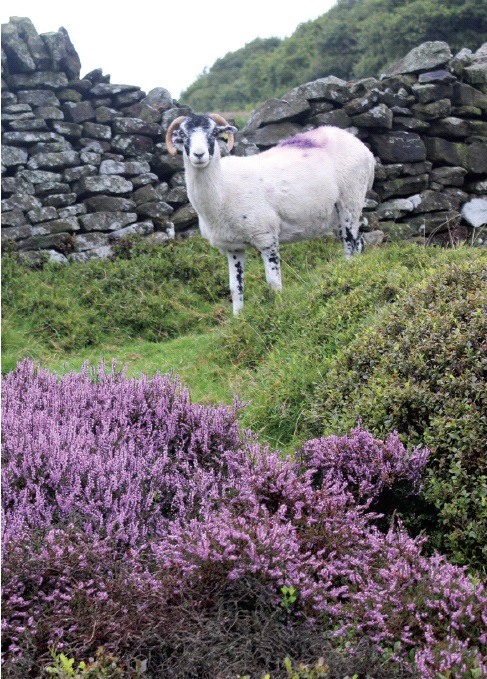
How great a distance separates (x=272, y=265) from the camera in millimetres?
9070

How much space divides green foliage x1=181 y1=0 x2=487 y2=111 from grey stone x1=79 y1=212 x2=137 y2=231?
12144 millimetres

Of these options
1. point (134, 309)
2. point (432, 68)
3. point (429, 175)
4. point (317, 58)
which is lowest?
point (134, 309)

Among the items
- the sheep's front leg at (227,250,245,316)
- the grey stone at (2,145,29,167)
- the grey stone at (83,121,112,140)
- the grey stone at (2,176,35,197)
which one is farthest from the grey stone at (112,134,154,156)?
the sheep's front leg at (227,250,245,316)

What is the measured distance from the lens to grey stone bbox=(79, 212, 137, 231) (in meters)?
12.2

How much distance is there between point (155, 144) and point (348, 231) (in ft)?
15.0

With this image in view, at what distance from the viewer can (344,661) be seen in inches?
106

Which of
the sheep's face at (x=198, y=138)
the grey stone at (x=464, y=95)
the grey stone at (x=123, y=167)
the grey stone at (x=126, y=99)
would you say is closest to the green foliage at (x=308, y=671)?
the sheep's face at (x=198, y=138)

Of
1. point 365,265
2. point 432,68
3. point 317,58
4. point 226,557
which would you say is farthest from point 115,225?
point 317,58

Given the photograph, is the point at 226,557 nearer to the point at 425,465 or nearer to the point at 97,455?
the point at 97,455

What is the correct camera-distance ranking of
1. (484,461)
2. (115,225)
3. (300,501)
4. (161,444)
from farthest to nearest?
(115,225)
(161,444)
(484,461)
(300,501)

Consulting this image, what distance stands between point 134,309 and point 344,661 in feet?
25.6

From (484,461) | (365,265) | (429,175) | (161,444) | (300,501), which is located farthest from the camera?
(429,175)

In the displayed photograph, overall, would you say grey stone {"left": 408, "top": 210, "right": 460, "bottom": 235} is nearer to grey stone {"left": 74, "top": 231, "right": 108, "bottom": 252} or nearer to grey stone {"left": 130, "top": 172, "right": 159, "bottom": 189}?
grey stone {"left": 130, "top": 172, "right": 159, "bottom": 189}

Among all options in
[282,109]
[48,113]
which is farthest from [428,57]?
[48,113]
